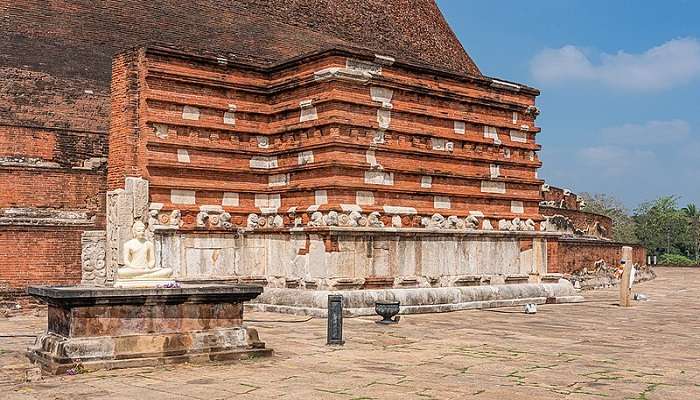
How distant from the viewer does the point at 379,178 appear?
15.2m

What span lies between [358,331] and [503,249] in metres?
6.09

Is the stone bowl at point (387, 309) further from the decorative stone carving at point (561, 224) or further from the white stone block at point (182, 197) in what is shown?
the decorative stone carving at point (561, 224)

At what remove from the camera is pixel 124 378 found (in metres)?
7.99

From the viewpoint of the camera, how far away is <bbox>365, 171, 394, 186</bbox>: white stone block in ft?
49.1

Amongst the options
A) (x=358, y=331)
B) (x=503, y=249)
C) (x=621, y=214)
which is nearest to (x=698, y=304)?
(x=503, y=249)

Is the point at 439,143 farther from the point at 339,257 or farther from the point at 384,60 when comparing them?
the point at 339,257

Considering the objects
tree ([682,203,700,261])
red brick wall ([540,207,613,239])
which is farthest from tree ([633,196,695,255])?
red brick wall ([540,207,613,239])

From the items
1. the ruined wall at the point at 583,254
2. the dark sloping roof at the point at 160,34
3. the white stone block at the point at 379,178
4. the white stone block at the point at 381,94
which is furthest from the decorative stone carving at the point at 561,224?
the white stone block at the point at 381,94

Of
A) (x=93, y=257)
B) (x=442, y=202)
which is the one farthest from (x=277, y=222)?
(x=93, y=257)

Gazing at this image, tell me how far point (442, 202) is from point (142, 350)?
874 centimetres

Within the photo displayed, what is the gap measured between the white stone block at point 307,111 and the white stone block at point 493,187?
4271 mm

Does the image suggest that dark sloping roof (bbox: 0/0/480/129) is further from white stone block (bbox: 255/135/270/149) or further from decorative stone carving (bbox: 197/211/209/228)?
decorative stone carving (bbox: 197/211/209/228)

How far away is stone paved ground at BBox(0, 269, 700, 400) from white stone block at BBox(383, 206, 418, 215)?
208 centimetres

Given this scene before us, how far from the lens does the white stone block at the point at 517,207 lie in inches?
703
